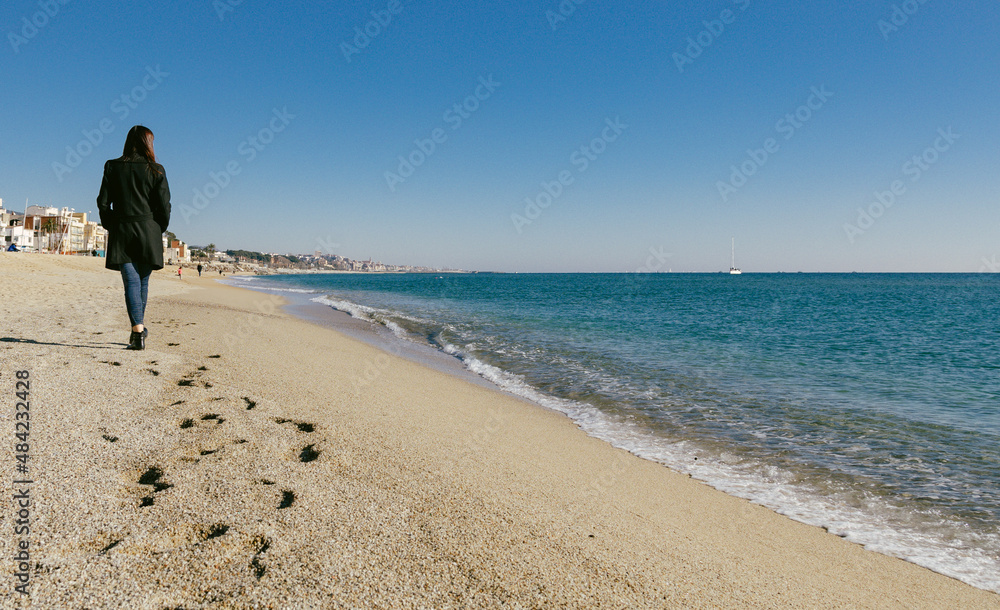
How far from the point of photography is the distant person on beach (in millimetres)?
5660

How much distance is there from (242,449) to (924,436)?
8.51 m

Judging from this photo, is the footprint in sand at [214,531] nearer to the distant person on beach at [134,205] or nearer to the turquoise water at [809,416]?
the turquoise water at [809,416]

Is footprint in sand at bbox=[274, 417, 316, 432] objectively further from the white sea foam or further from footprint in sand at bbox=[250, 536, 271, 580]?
the white sea foam

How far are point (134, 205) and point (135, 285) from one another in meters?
1.02

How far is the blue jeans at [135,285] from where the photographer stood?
5.96 m

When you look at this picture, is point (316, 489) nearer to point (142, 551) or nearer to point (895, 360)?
point (142, 551)

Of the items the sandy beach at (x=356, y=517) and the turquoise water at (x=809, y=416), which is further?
the turquoise water at (x=809, y=416)


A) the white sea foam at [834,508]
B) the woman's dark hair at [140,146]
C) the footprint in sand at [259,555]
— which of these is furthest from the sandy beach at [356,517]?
the woman's dark hair at [140,146]

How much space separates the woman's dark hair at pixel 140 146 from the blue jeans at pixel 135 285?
1261 millimetres

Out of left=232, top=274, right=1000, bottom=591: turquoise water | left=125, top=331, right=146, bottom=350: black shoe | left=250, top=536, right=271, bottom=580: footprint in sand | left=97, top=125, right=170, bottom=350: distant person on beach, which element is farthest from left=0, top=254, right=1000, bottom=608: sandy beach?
left=97, top=125, right=170, bottom=350: distant person on beach

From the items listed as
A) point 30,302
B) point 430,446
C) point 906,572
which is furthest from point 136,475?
point 30,302

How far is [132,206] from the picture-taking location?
5699 millimetres

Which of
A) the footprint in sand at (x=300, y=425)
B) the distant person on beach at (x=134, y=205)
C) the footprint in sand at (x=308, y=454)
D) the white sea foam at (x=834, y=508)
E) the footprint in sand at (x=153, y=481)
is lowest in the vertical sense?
the white sea foam at (x=834, y=508)

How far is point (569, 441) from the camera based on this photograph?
564 centimetres
